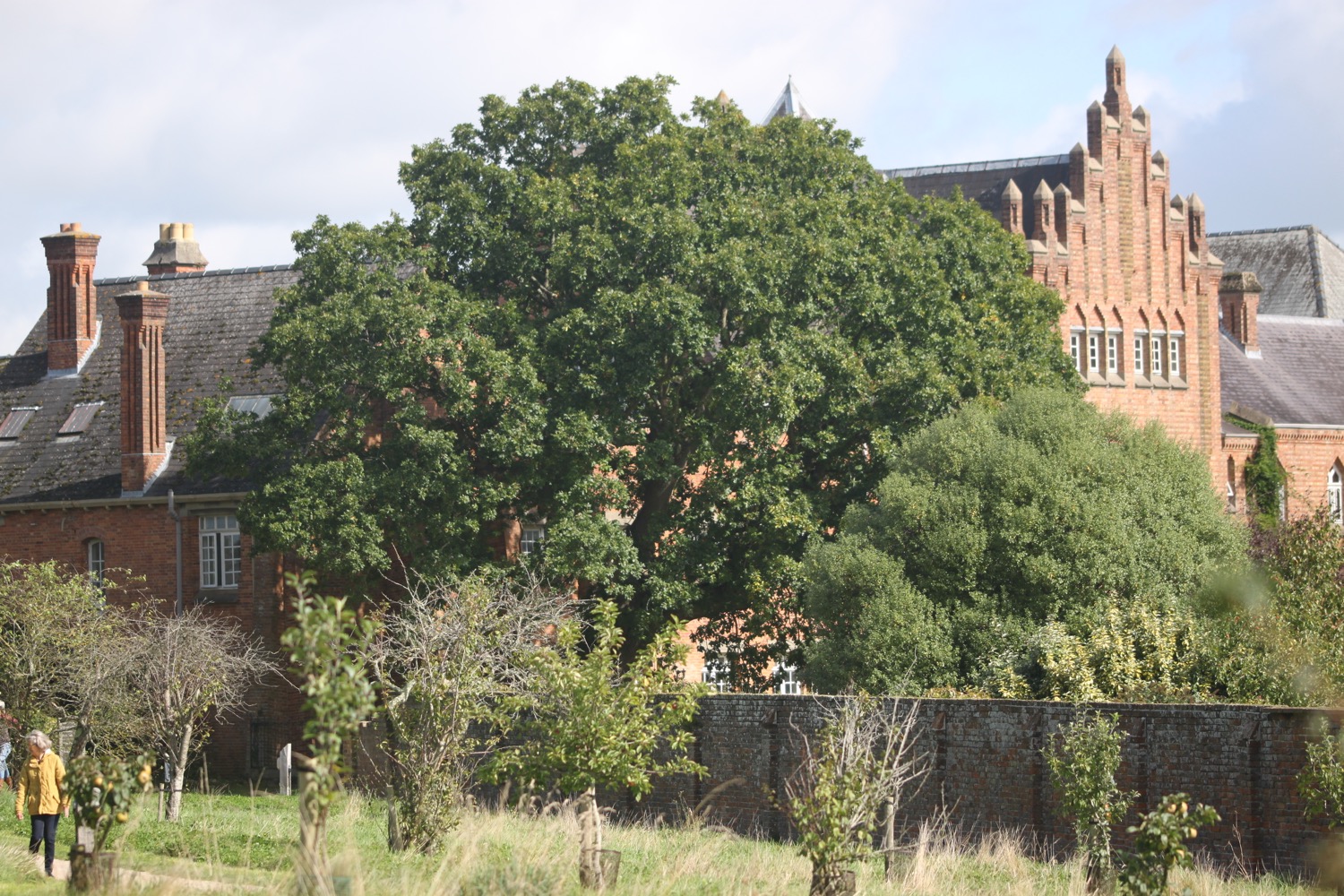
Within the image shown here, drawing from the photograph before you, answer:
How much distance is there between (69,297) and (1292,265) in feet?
149

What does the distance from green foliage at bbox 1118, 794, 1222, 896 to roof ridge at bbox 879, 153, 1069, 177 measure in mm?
33986

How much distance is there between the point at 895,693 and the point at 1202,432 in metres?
22.9

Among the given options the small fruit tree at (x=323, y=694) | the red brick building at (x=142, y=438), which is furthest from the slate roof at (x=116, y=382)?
the small fruit tree at (x=323, y=694)

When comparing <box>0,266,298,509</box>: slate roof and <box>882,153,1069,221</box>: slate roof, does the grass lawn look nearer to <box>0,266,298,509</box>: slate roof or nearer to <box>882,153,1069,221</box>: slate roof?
<box>0,266,298,509</box>: slate roof

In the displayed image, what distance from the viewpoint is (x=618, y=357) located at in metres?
31.5

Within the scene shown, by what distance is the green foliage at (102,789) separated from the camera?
14.4 metres

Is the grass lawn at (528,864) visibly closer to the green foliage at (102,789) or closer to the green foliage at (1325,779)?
the green foliage at (102,789)

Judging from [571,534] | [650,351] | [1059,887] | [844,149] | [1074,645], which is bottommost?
[1059,887]

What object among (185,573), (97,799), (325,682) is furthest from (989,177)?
(325,682)

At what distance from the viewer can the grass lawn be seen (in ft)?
49.2

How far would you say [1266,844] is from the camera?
20.3 metres

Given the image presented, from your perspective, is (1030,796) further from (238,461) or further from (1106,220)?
(1106,220)

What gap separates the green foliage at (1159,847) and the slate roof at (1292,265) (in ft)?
174

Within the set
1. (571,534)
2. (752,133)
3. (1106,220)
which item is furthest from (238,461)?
(1106,220)
